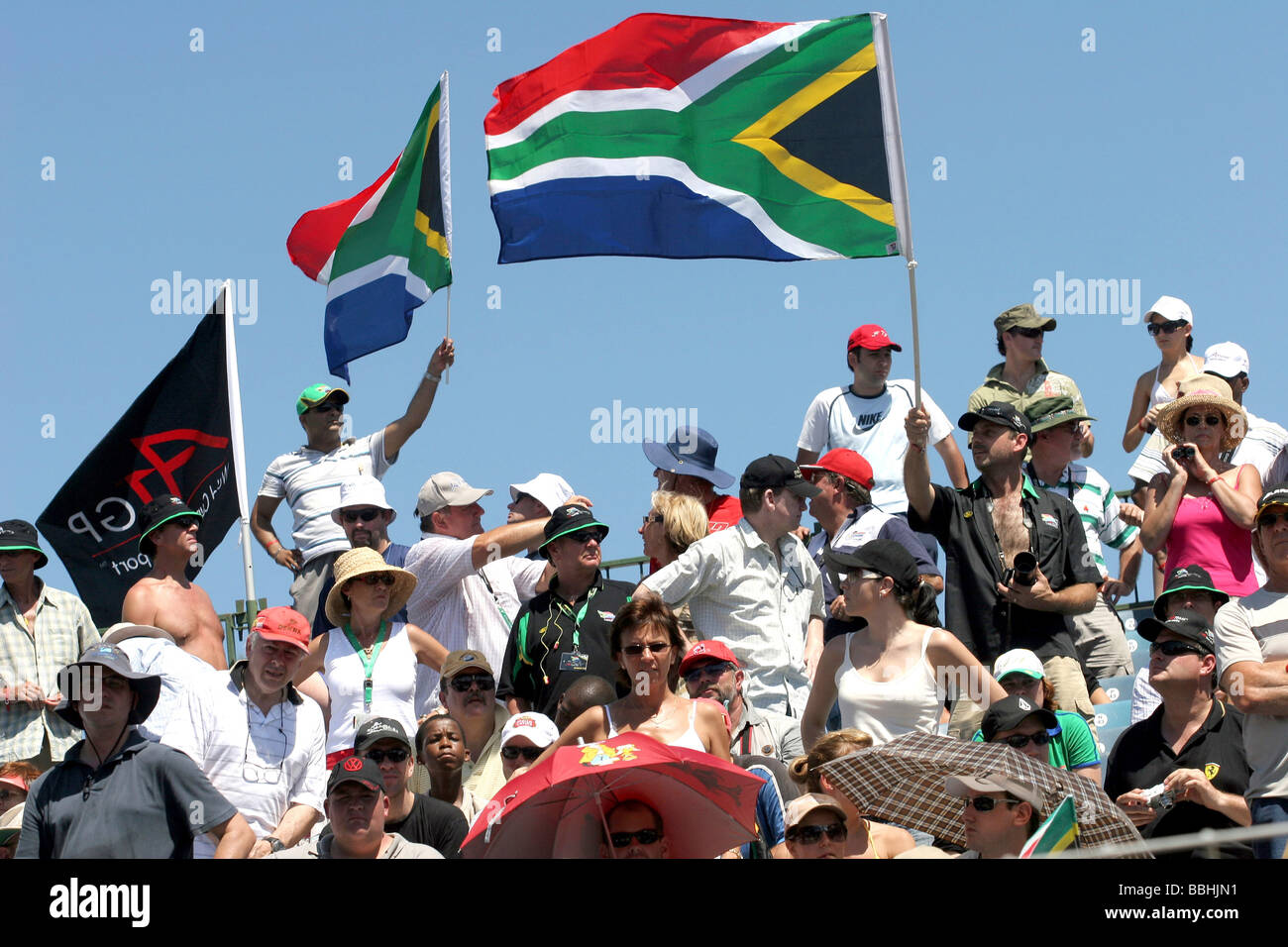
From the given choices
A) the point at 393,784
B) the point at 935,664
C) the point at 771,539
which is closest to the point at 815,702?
the point at 935,664

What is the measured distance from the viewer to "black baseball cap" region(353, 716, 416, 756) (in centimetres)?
800

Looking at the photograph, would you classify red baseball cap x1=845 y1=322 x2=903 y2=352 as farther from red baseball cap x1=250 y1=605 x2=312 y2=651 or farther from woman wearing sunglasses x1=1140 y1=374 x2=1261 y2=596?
red baseball cap x1=250 y1=605 x2=312 y2=651

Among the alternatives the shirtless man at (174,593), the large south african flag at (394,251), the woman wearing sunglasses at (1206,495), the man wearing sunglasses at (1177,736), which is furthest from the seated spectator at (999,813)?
the large south african flag at (394,251)

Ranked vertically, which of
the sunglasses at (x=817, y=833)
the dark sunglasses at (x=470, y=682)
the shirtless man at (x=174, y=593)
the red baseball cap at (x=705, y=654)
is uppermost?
the shirtless man at (x=174, y=593)

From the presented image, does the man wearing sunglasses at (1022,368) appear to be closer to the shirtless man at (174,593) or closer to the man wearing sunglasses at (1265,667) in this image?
the man wearing sunglasses at (1265,667)

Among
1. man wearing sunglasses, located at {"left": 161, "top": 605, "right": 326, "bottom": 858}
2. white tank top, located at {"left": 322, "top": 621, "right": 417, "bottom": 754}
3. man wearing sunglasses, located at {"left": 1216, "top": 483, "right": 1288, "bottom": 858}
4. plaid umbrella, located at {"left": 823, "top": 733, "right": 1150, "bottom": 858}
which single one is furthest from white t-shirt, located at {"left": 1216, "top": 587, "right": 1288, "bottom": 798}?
man wearing sunglasses, located at {"left": 161, "top": 605, "right": 326, "bottom": 858}

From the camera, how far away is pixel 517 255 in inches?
391

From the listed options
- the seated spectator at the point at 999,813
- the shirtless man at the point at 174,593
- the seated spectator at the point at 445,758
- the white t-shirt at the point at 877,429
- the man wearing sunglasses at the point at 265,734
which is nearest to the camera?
the seated spectator at the point at 999,813

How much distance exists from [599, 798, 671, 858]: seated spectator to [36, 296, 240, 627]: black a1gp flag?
19.4 ft

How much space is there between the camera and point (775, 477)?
9766 millimetres

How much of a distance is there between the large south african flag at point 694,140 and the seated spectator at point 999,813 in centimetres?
389

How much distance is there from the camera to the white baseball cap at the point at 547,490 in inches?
437

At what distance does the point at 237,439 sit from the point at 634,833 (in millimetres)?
6515

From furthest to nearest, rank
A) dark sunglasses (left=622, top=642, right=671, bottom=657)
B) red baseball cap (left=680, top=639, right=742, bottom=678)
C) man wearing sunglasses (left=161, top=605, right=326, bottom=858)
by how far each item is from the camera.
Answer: red baseball cap (left=680, top=639, right=742, bottom=678) < man wearing sunglasses (left=161, top=605, right=326, bottom=858) < dark sunglasses (left=622, top=642, right=671, bottom=657)
